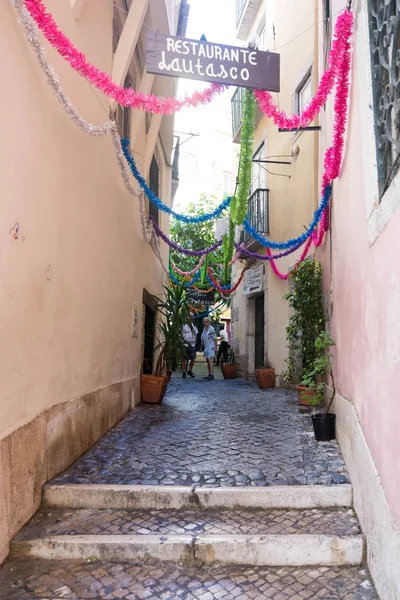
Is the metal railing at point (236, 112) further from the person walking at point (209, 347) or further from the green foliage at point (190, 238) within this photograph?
the green foliage at point (190, 238)

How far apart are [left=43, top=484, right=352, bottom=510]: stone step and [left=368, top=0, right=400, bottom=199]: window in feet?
7.11

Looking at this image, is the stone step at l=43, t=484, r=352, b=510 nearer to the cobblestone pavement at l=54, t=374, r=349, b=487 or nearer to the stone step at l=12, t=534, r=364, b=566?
the cobblestone pavement at l=54, t=374, r=349, b=487

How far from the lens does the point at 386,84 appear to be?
2.62 m

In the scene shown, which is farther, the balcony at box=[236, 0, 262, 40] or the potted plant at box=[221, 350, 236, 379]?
the balcony at box=[236, 0, 262, 40]

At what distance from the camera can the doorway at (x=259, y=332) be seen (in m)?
12.2

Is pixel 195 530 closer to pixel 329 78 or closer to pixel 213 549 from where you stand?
pixel 213 549

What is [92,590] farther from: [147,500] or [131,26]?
[131,26]

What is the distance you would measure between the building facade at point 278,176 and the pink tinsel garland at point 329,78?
3.87 m

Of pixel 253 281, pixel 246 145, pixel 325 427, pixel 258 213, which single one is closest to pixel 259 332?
pixel 253 281

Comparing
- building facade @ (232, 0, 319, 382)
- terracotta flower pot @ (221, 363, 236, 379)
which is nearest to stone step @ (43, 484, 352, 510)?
building facade @ (232, 0, 319, 382)

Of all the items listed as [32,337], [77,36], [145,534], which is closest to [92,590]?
[145,534]

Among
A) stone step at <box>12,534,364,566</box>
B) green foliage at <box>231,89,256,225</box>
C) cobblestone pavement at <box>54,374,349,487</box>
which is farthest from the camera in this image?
green foliage at <box>231,89,256,225</box>

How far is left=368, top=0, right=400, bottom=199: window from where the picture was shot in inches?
Answer: 92.2

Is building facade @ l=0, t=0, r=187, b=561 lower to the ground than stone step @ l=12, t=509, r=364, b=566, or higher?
higher
